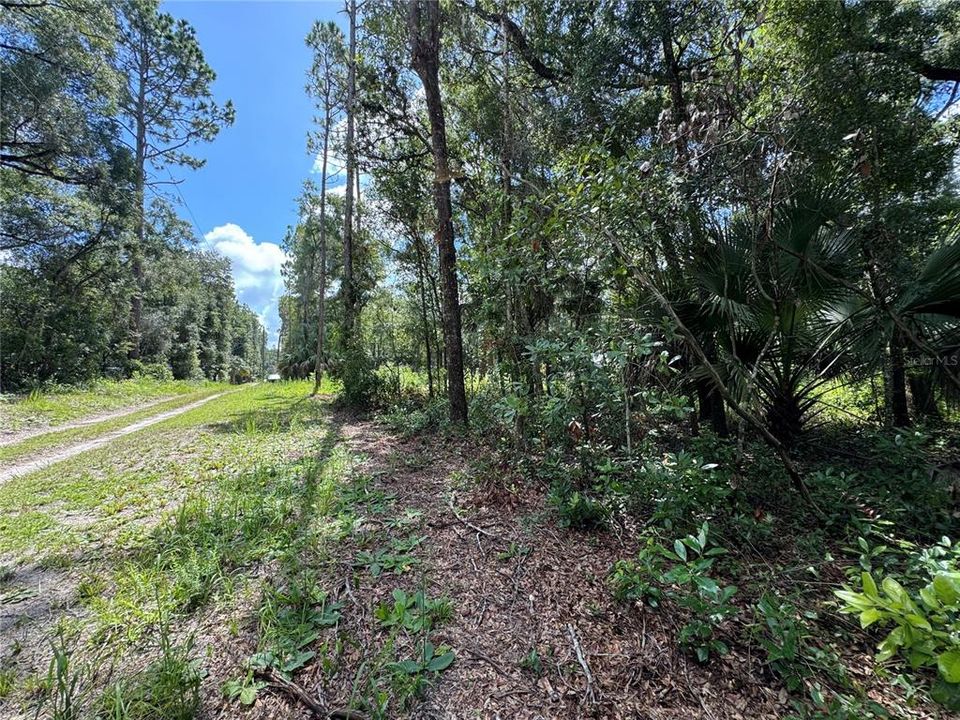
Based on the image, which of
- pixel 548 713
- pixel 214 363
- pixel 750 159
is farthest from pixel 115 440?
pixel 214 363

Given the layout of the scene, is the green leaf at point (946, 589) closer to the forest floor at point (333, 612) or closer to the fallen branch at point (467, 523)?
the forest floor at point (333, 612)

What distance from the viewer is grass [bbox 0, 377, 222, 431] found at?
22.2 feet

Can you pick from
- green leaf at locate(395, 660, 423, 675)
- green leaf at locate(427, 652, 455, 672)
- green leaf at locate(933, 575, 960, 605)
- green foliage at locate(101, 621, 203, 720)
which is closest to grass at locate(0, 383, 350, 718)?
green foliage at locate(101, 621, 203, 720)

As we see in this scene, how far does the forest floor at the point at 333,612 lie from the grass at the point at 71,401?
5449 mm

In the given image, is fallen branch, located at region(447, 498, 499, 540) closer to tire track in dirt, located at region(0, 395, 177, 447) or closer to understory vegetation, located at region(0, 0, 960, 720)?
understory vegetation, located at region(0, 0, 960, 720)

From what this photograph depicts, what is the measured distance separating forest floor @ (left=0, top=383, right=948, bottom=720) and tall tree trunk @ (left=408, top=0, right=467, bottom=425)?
2078 millimetres

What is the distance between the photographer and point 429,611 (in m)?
1.77

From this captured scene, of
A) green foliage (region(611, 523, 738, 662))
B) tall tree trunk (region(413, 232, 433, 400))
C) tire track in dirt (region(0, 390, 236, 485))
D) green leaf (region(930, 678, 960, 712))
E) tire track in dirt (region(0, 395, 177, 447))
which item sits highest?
tall tree trunk (region(413, 232, 433, 400))

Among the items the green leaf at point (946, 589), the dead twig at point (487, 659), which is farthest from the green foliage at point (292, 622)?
the green leaf at point (946, 589)

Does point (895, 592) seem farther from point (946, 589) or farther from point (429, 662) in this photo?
point (429, 662)

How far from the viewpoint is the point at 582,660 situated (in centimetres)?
153

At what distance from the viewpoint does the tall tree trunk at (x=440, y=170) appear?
4.77 m

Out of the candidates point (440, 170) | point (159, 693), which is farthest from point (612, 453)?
point (440, 170)

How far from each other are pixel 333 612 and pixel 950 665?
2.02 metres
